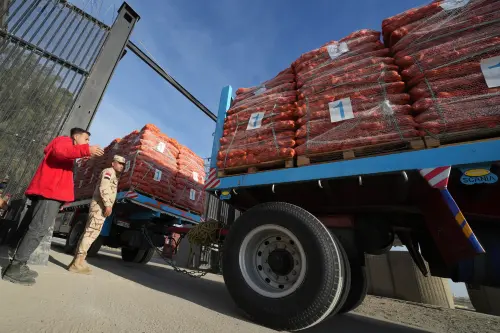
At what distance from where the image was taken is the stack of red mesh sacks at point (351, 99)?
8.23 ft

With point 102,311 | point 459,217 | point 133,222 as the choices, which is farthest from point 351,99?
point 133,222

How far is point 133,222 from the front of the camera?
6047 mm

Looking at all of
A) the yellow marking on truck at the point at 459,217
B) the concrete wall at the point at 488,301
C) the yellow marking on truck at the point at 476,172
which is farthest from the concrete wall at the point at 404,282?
the yellow marking on truck at the point at 476,172

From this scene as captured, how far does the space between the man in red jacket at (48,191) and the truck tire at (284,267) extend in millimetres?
1968

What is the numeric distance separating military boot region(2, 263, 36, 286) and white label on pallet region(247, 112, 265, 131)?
2.82 metres

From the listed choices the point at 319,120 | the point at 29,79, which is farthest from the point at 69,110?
the point at 319,120

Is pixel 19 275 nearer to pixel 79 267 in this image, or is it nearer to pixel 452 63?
pixel 79 267

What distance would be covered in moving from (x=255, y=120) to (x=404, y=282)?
797cm

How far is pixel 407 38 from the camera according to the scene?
2.78 metres

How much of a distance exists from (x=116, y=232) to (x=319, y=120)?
551 cm

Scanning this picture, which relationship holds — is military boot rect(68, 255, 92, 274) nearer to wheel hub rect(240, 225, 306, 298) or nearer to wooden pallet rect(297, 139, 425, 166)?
wheel hub rect(240, 225, 306, 298)

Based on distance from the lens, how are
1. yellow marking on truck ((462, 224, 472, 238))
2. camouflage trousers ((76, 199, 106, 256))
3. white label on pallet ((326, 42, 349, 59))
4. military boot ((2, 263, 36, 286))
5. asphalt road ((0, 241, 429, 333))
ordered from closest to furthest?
asphalt road ((0, 241, 429, 333)), yellow marking on truck ((462, 224, 472, 238)), military boot ((2, 263, 36, 286)), white label on pallet ((326, 42, 349, 59)), camouflage trousers ((76, 199, 106, 256))

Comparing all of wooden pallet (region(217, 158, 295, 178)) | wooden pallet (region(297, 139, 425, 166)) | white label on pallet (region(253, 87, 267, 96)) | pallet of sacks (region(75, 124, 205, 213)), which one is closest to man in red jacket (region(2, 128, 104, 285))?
wooden pallet (region(217, 158, 295, 178))

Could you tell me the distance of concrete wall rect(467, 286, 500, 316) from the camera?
6516 mm
